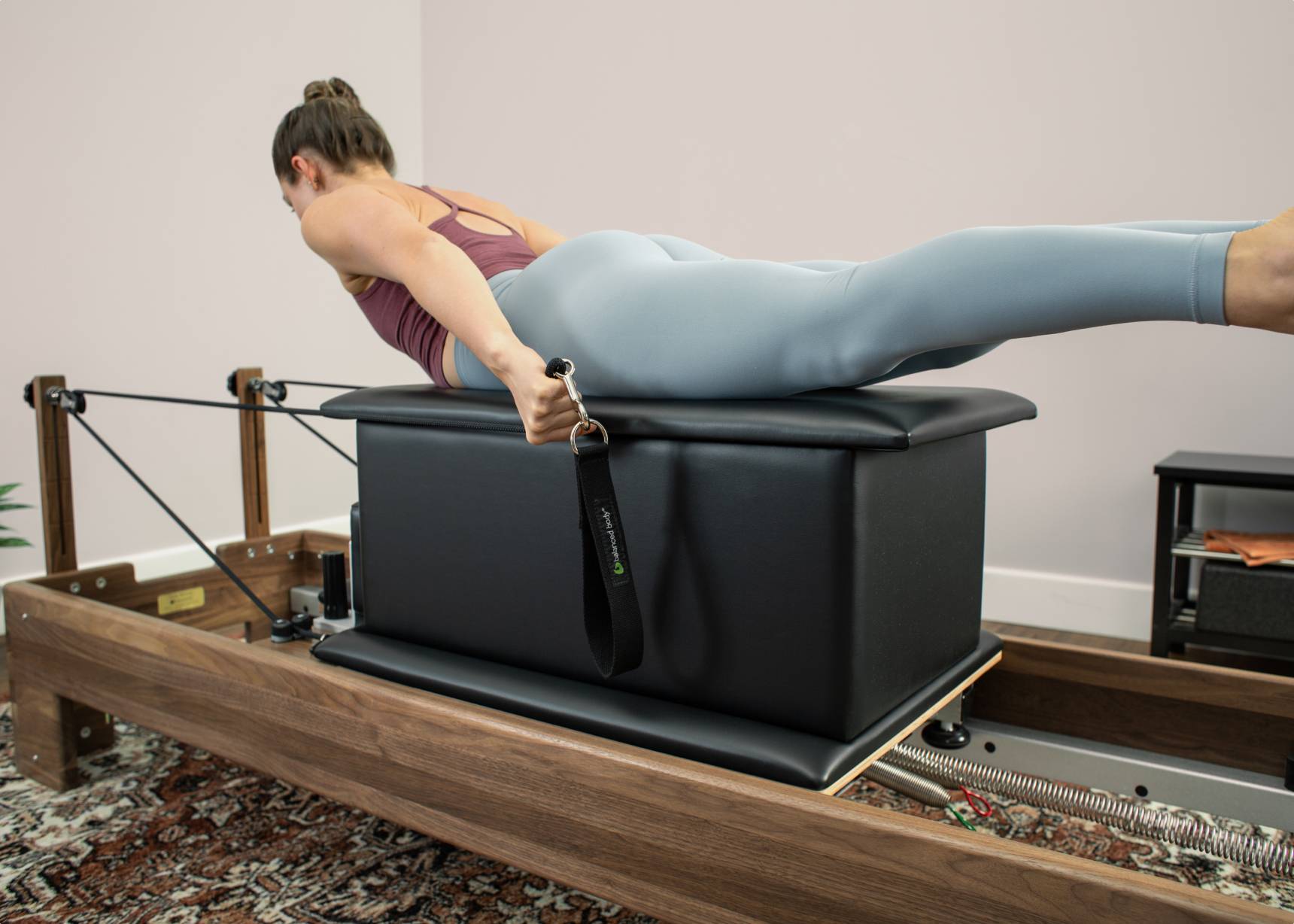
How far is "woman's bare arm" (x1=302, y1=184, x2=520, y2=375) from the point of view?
1093 millimetres

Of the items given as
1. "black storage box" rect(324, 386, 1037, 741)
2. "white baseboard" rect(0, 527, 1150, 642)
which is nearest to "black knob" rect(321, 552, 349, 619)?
"black storage box" rect(324, 386, 1037, 741)

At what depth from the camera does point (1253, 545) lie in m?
2.12

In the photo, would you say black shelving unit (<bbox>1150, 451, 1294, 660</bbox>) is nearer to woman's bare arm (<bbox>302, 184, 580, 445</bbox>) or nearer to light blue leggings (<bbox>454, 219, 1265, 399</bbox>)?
light blue leggings (<bbox>454, 219, 1265, 399</bbox>)

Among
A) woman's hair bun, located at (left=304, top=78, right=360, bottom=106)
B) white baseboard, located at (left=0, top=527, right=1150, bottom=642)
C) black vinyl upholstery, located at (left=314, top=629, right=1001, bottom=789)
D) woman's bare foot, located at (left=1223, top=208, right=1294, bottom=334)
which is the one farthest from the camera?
white baseboard, located at (left=0, top=527, right=1150, bottom=642)

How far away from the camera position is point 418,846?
1.39m

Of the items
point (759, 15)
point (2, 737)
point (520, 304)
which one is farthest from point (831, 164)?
point (2, 737)

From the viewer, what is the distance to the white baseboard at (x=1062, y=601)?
8.59ft

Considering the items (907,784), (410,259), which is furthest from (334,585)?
(907,784)

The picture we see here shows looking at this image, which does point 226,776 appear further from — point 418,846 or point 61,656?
point 418,846

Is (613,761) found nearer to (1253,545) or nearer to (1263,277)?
(1263,277)

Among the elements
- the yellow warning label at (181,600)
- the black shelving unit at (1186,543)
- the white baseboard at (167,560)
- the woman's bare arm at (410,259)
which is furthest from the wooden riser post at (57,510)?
the black shelving unit at (1186,543)

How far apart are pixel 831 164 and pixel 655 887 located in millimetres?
2503

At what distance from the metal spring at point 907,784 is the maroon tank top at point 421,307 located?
0.77 m

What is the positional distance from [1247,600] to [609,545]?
5.83 ft
